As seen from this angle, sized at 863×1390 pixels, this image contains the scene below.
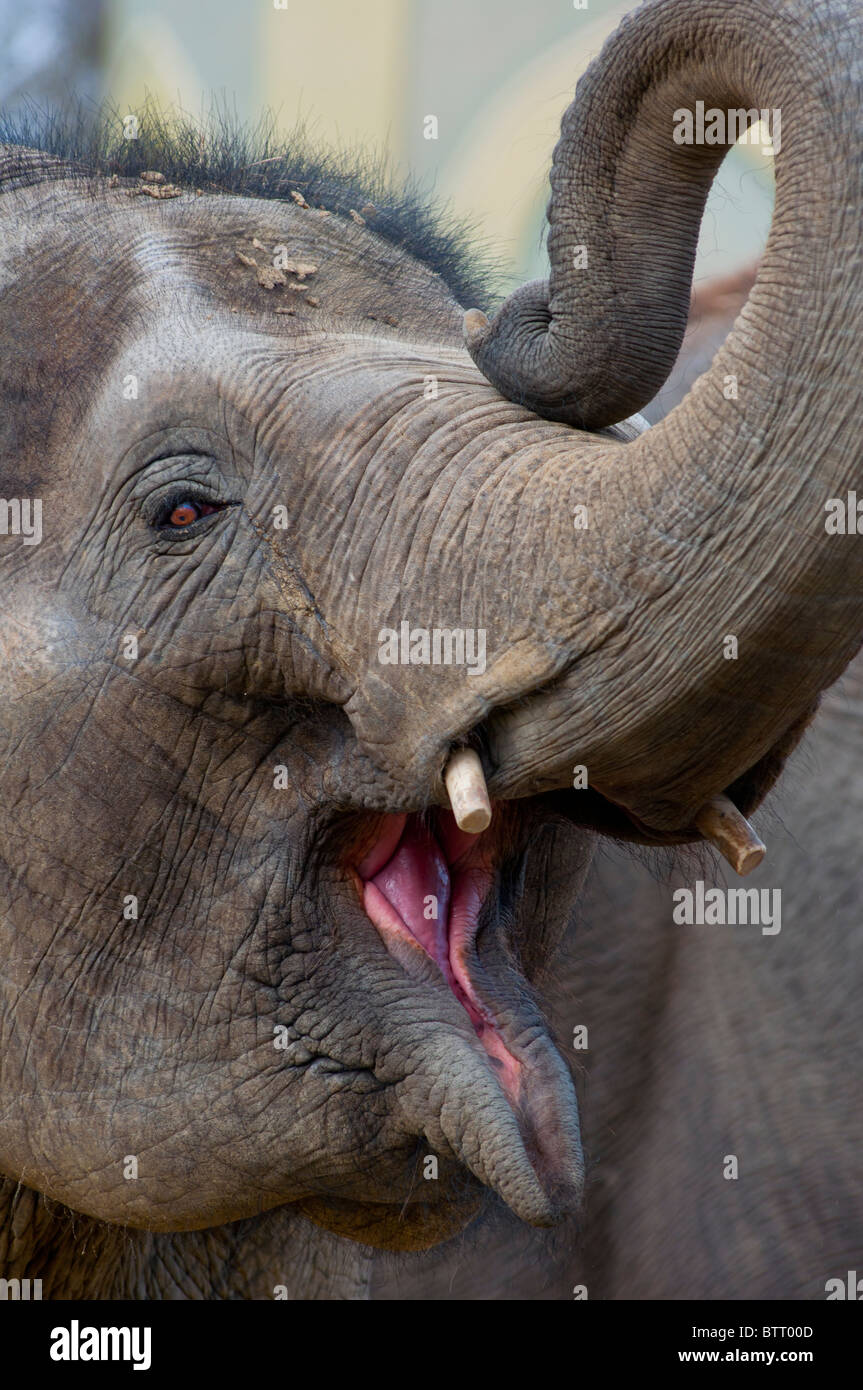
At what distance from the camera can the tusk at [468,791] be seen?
171cm

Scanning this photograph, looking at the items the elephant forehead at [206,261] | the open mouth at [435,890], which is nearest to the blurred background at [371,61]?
the elephant forehead at [206,261]

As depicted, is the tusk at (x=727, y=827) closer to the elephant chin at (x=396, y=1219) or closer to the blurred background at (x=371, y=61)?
the elephant chin at (x=396, y=1219)

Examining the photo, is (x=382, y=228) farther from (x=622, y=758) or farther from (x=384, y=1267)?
(x=384, y=1267)

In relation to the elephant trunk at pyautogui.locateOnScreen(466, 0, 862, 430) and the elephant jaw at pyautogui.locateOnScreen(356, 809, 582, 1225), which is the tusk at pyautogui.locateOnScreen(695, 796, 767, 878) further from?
the elephant trunk at pyautogui.locateOnScreen(466, 0, 862, 430)

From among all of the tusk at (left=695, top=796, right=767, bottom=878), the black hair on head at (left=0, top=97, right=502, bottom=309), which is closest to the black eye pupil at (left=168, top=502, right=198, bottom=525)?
the black hair on head at (left=0, top=97, right=502, bottom=309)

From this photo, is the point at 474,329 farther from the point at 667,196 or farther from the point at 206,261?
the point at 206,261

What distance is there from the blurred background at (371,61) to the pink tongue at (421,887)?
9397 mm

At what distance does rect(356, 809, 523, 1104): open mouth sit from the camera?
210 centimetres

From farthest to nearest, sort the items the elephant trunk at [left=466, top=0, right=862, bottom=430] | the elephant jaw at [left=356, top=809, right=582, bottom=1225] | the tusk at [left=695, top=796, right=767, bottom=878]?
the elephant jaw at [left=356, top=809, right=582, bottom=1225]
the tusk at [left=695, top=796, right=767, bottom=878]
the elephant trunk at [left=466, top=0, right=862, bottom=430]

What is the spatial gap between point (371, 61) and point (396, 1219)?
11.8 meters

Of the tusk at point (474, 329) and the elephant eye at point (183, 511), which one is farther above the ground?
the tusk at point (474, 329)

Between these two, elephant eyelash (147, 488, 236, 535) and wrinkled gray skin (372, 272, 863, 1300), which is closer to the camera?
elephant eyelash (147, 488, 236, 535)

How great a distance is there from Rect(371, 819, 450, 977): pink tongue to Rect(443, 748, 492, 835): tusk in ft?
1.07

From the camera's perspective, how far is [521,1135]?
1.92 meters
